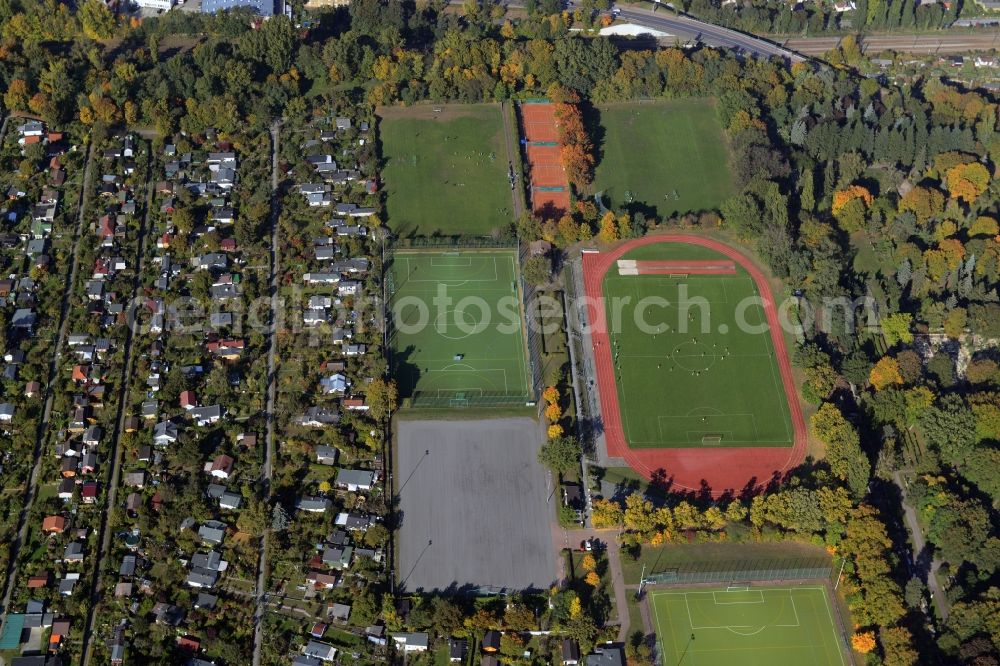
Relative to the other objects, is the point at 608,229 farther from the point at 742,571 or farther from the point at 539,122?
the point at 742,571

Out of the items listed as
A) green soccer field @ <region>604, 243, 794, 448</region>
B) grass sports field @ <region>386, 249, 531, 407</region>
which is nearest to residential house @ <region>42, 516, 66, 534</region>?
grass sports field @ <region>386, 249, 531, 407</region>

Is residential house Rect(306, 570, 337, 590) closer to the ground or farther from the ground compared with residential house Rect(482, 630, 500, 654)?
farther from the ground

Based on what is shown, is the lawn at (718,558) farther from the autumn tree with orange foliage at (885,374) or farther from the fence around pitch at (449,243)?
the fence around pitch at (449,243)

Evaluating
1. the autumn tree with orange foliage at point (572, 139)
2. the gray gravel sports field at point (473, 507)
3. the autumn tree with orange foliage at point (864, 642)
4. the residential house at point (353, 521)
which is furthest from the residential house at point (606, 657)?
the autumn tree with orange foliage at point (572, 139)

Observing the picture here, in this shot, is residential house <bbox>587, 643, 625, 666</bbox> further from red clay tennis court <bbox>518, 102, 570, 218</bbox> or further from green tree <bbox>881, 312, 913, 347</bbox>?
red clay tennis court <bbox>518, 102, 570, 218</bbox>

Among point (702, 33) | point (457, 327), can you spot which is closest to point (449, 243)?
point (457, 327)
